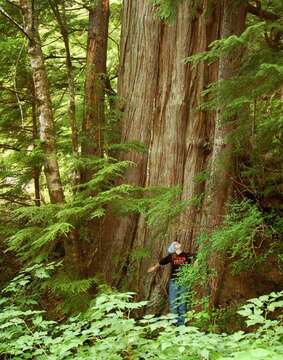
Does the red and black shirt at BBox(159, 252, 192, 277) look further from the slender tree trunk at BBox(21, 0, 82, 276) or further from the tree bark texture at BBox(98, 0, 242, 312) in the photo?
the slender tree trunk at BBox(21, 0, 82, 276)

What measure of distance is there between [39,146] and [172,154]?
79.6 inches

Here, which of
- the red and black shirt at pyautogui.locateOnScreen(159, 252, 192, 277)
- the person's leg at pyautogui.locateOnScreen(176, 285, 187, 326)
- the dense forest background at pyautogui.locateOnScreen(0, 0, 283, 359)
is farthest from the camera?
the red and black shirt at pyautogui.locateOnScreen(159, 252, 192, 277)

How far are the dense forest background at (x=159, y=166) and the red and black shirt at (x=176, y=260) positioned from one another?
0.92 ft

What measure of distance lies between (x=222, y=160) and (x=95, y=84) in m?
3.38

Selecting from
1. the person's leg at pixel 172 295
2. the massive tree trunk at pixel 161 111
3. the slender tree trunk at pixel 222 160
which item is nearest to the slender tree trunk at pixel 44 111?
the massive tree trunk at pixel 161 111

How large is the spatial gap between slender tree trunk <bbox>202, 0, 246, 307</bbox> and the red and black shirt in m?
0.70

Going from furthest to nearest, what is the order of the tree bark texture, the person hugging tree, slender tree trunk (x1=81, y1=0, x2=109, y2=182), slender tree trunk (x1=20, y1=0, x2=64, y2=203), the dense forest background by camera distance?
slender tree trunk (x1=81, y1=0, x2=109, y2=182) → the tree bark texture → slender tree trunk (x1=20, y1=0, x2=64, y2=203) → the person hugging tree → the dense forest background

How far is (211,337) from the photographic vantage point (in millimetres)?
3068

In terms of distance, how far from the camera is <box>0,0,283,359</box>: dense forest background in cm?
501

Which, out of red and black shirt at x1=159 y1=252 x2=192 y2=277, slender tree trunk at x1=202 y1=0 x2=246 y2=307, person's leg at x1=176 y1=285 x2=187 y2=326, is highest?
slender tree trunk at x1=202 y1=0 x2=246 y2=307

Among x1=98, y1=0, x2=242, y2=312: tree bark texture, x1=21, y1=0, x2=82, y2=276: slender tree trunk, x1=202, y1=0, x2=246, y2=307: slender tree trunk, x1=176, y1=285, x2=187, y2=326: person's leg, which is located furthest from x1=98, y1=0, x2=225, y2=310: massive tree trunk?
x1=202, y1=0, x2=246, y2=307: slender tree trunk

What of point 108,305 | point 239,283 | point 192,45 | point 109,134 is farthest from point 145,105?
point 108,305

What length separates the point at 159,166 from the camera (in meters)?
7.28

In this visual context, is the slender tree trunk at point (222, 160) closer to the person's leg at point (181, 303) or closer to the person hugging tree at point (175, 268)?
the person's leg at point (181, 303)
